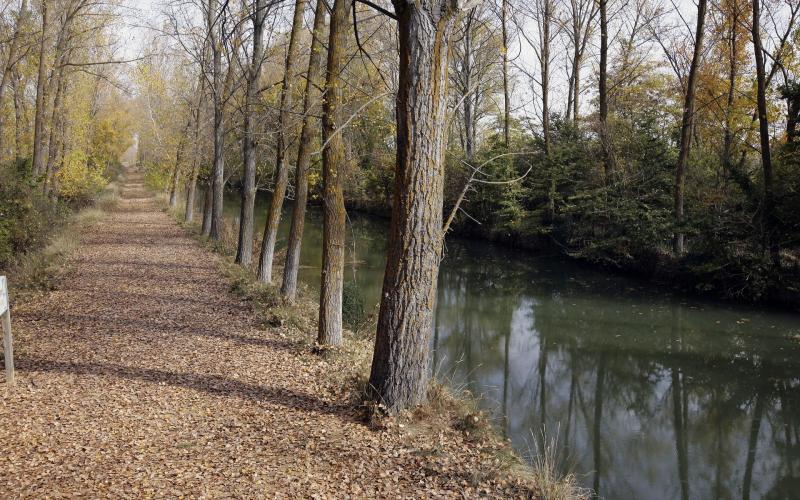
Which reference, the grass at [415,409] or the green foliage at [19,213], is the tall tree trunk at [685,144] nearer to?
the grass at [415,409]

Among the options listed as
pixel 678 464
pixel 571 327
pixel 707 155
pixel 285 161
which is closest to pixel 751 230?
pixel 571 327

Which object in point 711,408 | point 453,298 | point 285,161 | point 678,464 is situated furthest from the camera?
point 453,298

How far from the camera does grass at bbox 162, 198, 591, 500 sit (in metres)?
4.56

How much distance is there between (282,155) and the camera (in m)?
11.4

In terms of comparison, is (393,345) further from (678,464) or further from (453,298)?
(453,298)

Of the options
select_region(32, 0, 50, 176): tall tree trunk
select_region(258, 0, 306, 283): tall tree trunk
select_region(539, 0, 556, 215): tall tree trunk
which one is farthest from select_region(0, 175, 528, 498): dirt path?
select_region(539, 0, 556, 215): tall tree trunk

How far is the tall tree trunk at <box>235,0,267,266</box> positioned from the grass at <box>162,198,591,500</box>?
2.57 meters

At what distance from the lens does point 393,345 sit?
5000 mm

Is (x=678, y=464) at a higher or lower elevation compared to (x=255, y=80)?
lower

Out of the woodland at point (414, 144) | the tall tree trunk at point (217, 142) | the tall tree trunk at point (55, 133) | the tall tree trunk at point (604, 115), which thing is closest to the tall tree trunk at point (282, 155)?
the woodland at point (414, 144)

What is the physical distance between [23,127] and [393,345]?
23913 millimetres

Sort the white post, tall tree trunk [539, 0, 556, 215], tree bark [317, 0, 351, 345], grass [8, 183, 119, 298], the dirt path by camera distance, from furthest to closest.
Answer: tall tree trunk [539, 0, 556, 215] → grass [8, 183, 119, 298] → tree bark [317, 0, 351, 345] → the white post → the dirt path

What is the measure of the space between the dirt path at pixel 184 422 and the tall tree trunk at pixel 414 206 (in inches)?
22.5

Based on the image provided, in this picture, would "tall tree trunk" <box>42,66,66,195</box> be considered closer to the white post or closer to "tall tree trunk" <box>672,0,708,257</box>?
the white post
